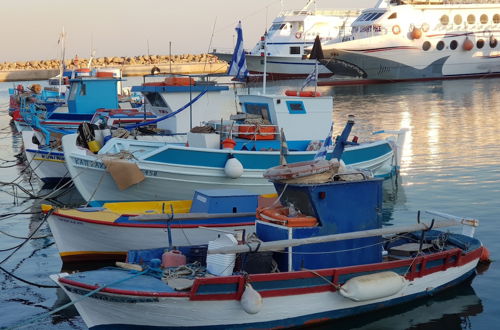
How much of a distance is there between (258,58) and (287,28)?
4.94m

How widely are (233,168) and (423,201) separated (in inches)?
202

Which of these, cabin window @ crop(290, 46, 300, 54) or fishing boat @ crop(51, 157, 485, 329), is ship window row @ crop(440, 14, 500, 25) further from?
fishing boat @ crop(51, 157, 485, 329)

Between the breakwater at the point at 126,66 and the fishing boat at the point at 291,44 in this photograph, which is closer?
the fishing boat at the point at 291,44

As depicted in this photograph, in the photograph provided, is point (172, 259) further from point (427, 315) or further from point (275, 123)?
point (275, 123)

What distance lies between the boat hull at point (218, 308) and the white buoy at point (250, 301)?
0.62 feet

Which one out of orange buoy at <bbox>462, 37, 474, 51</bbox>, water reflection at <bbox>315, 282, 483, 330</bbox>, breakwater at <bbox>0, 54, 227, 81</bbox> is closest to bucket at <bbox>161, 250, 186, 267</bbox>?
water reflection at <bbox>315, 282, 483, 330</bbox>

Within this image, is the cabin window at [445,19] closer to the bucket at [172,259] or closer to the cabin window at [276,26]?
the cabin window at [276,26]

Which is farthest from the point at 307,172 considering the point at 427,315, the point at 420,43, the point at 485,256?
the point at 420,43

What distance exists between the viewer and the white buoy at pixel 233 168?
57.3 ft

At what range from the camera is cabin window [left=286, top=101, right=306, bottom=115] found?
19203mm

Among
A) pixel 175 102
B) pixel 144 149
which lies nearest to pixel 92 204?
pixel 144 149

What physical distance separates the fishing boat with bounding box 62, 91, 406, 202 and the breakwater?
A: 233ft

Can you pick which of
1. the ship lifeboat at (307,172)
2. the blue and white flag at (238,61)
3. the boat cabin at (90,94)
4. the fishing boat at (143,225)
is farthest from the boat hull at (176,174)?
the boat cabin at (90,94)

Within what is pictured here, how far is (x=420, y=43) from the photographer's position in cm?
6606
